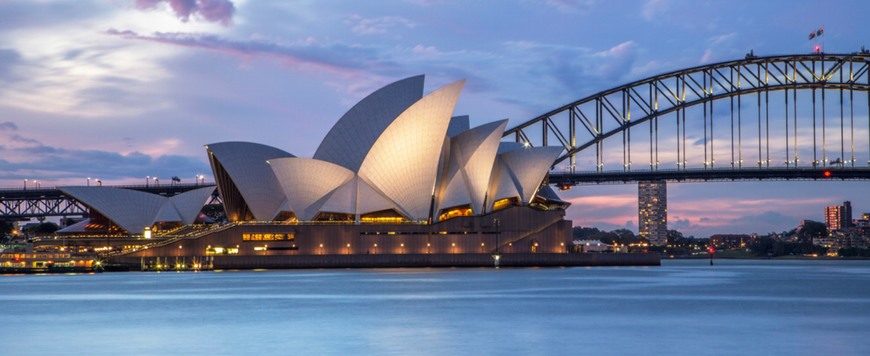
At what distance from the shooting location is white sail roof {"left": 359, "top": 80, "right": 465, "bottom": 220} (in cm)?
8031

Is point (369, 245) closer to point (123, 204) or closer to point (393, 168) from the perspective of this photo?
point (393, 168)

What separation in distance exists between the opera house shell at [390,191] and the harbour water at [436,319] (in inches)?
966

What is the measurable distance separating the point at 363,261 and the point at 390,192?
21.1 feet

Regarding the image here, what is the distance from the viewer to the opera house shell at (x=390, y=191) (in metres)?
83.6

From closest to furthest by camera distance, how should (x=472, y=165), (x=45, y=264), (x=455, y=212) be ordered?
1. (x=472, y=165)
2. (x=45, y=264)
3. (x=455, y=212)

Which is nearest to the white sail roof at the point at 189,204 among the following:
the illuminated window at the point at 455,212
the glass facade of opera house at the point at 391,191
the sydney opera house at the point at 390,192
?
the glass facade of opera house at the point at 391,191

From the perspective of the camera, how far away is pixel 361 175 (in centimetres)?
8562

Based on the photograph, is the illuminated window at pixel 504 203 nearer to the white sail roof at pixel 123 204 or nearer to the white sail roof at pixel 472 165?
the white sail roof at pixel 472 165

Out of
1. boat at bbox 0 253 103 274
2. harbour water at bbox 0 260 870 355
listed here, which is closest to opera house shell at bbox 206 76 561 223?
boat at bbox 0 253 103 274

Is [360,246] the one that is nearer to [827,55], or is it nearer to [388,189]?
[388,189]

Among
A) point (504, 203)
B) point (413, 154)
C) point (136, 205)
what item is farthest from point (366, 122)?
point (136, 205)

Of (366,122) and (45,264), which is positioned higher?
(366,122)

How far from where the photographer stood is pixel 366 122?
84375 mm

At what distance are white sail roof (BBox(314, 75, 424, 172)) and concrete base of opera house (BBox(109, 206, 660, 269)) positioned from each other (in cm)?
574
